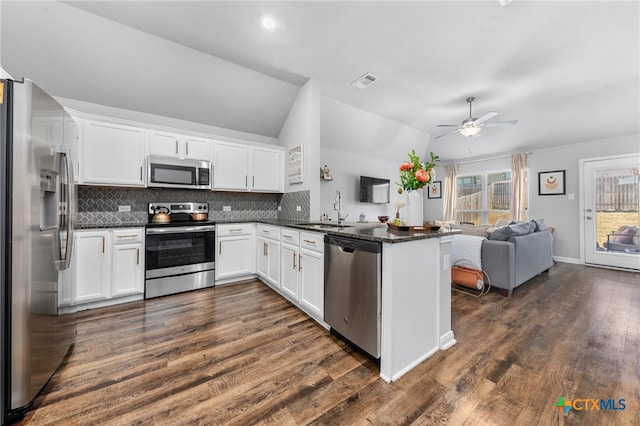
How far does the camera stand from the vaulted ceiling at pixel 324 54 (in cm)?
233

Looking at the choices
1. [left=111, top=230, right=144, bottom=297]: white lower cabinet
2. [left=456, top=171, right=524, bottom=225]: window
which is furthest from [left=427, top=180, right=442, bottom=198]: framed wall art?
[left=111, top=230, right=144, bottom=297]: white lower cabinet

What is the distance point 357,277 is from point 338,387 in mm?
707

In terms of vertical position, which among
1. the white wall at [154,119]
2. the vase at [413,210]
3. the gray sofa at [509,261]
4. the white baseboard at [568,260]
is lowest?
the white baseboard at [568,260]

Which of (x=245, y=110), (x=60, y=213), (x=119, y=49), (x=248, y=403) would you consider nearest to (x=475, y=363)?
(x=248, y=403)

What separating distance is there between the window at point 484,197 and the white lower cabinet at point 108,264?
25.1 feet

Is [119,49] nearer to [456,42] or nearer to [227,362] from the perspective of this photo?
[227,362]

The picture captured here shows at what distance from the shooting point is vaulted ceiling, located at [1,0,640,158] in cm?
233

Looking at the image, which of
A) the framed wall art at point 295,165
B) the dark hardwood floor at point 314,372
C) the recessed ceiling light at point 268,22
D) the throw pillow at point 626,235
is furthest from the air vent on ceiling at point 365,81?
the throw pillow at point 626,235

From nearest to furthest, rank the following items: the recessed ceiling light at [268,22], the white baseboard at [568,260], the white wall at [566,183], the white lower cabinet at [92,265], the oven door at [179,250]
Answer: the recessed ceiling light at [268,22] < the white lower cabinet at [92,265] < the oven door at [179,250] < the white wall at [566,183] < the white baseboard at [568,260]

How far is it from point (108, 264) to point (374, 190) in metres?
5.23

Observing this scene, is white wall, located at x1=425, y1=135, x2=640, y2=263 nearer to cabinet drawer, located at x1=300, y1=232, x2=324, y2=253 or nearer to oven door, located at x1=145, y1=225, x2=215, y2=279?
cabinet drawer, located at x1=300, y1=232, x2=324, y2=253

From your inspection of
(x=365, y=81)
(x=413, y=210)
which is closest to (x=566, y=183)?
(x=365, y=81)

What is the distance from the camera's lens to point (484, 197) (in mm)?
6730

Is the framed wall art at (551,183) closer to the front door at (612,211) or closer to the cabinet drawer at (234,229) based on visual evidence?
the front door at (612,211)
